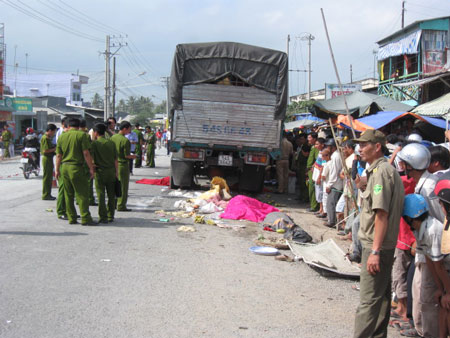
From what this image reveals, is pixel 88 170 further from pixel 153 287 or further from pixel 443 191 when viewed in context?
pixel 443 191

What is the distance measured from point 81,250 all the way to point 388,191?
179 inches

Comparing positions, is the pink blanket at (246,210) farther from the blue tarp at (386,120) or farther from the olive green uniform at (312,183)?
the blue tarp at (386,120)

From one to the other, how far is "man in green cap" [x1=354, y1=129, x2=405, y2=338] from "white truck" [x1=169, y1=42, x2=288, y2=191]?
8177mm

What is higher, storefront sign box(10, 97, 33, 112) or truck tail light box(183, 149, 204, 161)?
storefront sign box(10, 97, 33, 112)

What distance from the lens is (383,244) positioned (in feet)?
12.0

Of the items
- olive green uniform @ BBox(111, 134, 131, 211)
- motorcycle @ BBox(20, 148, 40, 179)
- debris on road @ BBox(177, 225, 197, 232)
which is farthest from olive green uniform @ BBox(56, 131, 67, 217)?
motorcycle @ BBox(20, 148, 40, 179)

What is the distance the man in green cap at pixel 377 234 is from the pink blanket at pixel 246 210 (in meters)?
5.91

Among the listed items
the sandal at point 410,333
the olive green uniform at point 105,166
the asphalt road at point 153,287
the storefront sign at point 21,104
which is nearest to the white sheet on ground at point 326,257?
the asphalt road at point 153,287

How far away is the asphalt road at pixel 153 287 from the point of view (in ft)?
13.9

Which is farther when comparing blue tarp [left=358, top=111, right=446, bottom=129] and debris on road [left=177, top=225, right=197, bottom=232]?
blue tarp [left=358, top=111, right=446, bottom=129]

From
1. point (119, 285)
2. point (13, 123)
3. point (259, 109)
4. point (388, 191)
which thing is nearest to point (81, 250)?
point (119, 285)

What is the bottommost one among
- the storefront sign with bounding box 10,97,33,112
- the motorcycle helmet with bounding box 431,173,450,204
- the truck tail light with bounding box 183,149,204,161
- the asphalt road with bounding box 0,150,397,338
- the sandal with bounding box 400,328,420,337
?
the sandal with bounding box 400,328,420,337

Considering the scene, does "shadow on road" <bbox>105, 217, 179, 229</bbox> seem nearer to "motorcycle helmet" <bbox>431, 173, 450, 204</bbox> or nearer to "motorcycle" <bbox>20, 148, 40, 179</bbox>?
"motorcycle helmet" <bbox>431, 173, 450, 204</bbox>

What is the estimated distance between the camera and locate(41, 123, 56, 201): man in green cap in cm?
1102
